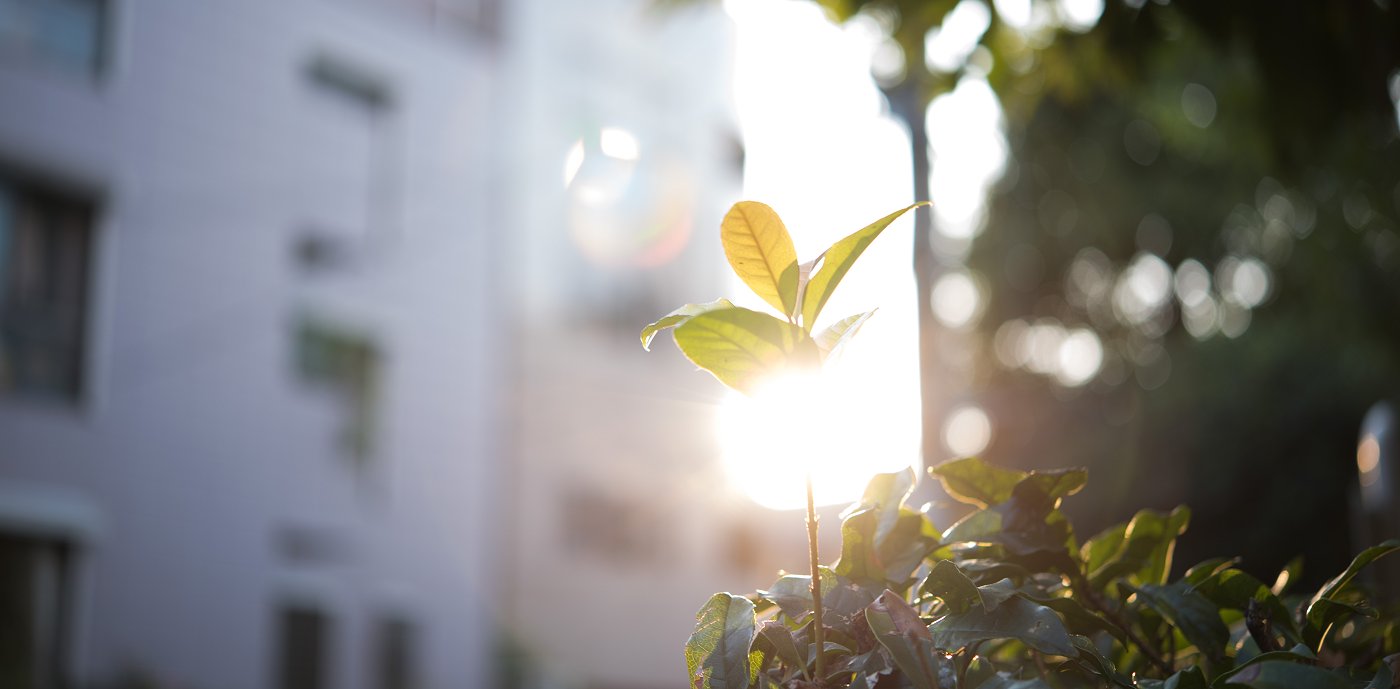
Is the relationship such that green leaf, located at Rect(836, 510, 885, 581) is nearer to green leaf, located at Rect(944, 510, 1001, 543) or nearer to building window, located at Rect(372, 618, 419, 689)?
green leaf, located at Rect(944, 510, 1001, 543)

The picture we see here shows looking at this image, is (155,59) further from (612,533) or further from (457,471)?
(612,533)

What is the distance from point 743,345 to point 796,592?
190 mm

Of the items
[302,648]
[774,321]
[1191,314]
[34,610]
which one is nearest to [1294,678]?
[774,321]

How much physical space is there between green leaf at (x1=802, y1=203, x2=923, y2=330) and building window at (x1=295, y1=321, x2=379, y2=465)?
12.3 metres

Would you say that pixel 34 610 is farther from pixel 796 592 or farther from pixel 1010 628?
pixel 1010 628

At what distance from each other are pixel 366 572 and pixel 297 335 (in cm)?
261

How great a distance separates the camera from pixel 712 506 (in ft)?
60.2

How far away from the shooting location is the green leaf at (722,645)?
809mm

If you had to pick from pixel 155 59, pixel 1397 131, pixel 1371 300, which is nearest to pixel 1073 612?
pixel 1397 131

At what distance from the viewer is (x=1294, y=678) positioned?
69 cm

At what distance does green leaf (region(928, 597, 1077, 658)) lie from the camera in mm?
756

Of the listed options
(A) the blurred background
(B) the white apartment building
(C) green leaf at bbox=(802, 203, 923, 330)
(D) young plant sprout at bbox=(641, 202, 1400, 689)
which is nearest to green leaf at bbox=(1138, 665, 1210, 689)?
(D) young plant sprout at bbox=(641, 202, 1400, 689)

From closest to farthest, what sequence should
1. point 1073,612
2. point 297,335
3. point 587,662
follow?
point 1073,612
point 297,335
point 587,662

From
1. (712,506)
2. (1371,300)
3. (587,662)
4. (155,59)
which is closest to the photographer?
(1371,300)
